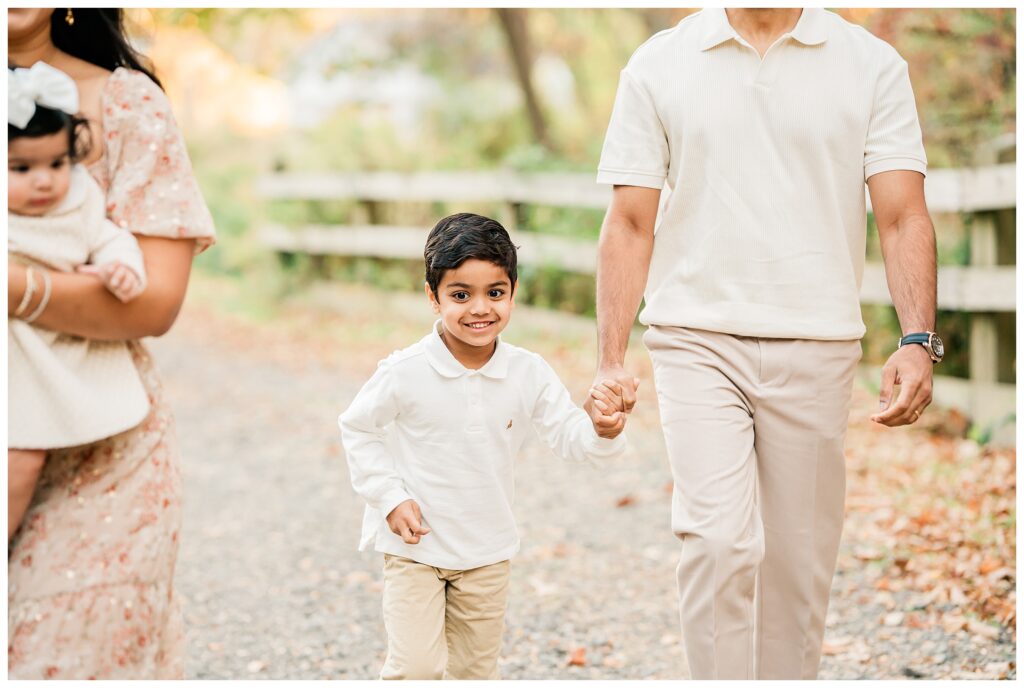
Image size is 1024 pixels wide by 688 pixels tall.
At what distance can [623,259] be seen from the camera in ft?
10.4

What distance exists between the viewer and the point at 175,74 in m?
22.3

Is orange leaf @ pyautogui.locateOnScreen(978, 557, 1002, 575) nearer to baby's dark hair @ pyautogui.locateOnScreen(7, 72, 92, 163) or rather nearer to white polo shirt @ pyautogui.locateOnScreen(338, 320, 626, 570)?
white polo shirt @ pyautogui.locateOnScreen(338, 320, 626, 570)

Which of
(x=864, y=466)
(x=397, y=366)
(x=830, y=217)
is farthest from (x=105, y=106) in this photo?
(x=864, y=466)

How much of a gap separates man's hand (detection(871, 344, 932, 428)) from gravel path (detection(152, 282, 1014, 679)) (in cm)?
168

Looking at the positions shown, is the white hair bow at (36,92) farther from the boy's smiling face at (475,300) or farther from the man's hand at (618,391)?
the man's hand at (618,391)

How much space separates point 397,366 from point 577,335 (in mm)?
7939

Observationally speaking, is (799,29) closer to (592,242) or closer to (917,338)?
(917,338)

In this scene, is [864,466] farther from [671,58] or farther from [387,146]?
[387,146]

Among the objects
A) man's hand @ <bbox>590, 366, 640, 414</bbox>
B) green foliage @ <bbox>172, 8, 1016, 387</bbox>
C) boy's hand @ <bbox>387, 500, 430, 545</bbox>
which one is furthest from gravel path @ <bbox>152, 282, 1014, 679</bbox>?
green foliage @ <bbox>172, 8, 1016, 387</bbox>

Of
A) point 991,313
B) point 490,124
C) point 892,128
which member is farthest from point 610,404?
point 490,124

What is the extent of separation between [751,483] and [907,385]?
0.48 m

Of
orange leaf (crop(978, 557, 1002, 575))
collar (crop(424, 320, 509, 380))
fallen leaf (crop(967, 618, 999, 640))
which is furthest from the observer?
orange leaf (crop(978, 557, 1002, 575))

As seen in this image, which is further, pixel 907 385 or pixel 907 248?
pixel 907 248

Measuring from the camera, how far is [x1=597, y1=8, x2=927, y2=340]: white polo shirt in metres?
3.06
